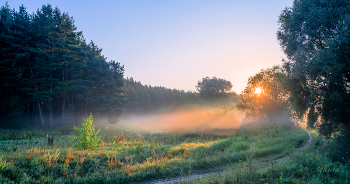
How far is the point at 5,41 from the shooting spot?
26.0 metres

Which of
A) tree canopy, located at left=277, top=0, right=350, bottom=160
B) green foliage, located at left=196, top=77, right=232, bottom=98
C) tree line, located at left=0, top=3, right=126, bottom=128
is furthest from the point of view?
green foliage, located at left=196, top=77, right=232, bottom=98

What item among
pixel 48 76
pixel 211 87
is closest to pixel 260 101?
pixel 48 76

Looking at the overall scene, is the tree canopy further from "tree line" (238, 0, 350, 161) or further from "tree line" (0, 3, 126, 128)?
"tree line" (0, 3, 126, 128)

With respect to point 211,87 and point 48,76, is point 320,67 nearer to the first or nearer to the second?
point 48,76

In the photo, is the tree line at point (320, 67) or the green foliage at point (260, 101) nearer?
the tree line at point (320, 67)

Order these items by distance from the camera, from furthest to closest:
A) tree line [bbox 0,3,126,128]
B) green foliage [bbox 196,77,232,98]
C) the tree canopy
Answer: green foliage [bbox 196,77,232,98]
tree line [bbox 0,3,126,128]
the tree canopy

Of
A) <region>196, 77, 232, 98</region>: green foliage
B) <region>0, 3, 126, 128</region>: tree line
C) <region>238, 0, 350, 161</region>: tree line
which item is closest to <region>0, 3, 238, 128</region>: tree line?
<region>0, 3, 126, 128</region>: tree line

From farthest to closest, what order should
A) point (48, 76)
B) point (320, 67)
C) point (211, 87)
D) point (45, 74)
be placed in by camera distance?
point (211, 87), point (48, 76), point (45, 74), point (320, 67)

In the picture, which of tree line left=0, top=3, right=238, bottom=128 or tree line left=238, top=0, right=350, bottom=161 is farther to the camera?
tree line left=0, top=3, right=238, bottom=128

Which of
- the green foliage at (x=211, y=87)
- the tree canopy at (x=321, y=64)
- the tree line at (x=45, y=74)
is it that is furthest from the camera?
the green foliage at (x=211, y=87)

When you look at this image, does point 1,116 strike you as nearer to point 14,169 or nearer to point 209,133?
point 14,169

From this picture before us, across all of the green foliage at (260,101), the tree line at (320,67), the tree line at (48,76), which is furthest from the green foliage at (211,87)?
the tree line at (320,67)

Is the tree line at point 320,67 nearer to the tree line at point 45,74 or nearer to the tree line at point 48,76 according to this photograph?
the tree line at point 48,76

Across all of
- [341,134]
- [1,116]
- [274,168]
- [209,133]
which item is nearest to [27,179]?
[274,168]
